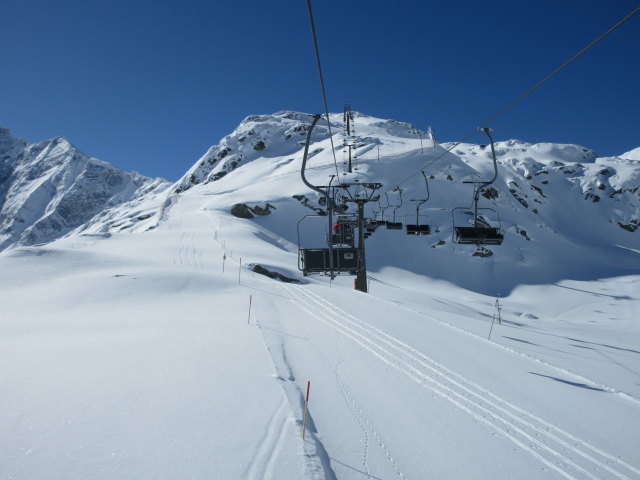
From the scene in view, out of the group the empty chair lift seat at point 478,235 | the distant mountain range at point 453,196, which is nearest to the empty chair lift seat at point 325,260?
the distant mountain range at point 453,196

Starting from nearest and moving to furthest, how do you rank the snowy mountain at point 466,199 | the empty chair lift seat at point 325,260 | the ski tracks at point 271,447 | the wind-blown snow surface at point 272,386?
the ski tracks at point 271,447 → the wind-blown snow surface at point 272,386 → the empty chair lift seat at point 325,260 → the snowy mountain at point 466,199

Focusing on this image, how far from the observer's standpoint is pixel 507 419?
19.8 feet

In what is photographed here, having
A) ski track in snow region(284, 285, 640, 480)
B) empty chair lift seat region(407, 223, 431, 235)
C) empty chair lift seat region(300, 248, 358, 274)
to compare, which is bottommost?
ski track in snow region(284, 285, 640, 480)

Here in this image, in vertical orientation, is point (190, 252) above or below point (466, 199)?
below

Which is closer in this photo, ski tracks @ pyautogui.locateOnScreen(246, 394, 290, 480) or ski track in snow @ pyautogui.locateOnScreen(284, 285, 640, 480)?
ski tracks @ pyautogui.locateOnScreen(246, 394, 290, 480)

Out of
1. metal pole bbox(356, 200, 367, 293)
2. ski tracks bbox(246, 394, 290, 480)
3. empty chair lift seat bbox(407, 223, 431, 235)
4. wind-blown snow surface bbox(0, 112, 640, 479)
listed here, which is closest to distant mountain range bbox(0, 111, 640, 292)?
metal pole bbox(356, 200, 367, 293)

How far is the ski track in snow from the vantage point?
4887mm

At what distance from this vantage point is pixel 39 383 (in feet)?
19.1

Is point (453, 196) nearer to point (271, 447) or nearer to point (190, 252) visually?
point (190, 252)

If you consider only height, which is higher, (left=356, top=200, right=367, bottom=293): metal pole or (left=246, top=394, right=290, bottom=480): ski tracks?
(left=356, top=200, right=367, bottom=293): metal pole

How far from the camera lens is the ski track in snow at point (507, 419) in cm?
489

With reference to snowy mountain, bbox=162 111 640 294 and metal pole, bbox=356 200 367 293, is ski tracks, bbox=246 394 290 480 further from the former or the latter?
snowy mountain, bbox=162 111 640 294

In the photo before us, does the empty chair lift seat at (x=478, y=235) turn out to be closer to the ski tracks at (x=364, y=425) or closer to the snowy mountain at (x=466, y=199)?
the snowy mountain at (x=466, y=199)

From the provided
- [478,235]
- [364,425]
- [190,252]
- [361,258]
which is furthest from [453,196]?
[364,425]
